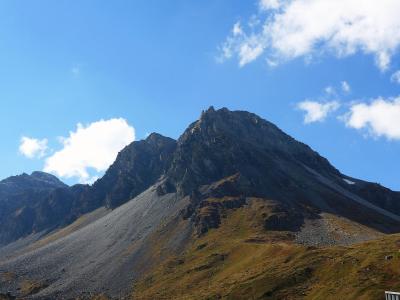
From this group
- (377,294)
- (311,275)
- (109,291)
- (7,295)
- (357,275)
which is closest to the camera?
(377,294)

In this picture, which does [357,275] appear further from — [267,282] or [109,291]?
[109,291]

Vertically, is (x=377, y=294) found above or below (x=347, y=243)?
below

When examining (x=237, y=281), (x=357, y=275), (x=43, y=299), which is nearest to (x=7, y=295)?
(x=43, y=299)

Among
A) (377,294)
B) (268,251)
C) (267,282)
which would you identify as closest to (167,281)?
(268,251)

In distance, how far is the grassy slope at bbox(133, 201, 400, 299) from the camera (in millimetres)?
121750

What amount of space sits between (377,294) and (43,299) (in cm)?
11266

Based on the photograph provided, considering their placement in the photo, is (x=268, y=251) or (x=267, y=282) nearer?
(x=267, y=282)

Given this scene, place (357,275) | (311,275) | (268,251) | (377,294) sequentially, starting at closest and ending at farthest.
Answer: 1. (377,294)
2. (357,275)
3. (311,275)
4. (268,251)

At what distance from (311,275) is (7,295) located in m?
112

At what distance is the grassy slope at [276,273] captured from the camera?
12175 cm

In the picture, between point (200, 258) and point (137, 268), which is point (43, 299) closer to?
point (137, 268)

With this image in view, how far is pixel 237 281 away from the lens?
143125mm

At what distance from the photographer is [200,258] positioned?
187250mm

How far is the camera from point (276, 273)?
456 ft
